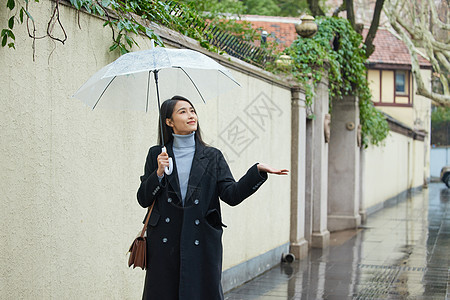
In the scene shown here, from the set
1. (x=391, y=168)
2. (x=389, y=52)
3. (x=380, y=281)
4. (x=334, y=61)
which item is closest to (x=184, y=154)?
(x=380, y=281)

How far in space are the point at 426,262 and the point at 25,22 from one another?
7804mm

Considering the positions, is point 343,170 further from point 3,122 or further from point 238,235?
point 3,122

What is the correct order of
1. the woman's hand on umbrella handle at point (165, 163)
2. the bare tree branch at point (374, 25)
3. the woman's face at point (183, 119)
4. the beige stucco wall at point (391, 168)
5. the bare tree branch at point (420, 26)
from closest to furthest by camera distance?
1. the woman's hand on umbrella handle at point (165, 163)
2. the woman's face at point (183, 119)
3. the bare tree branch at point (374, 25)
4. the beige stucco wall at point (391, 168)
5. the bare tree branch at point (420, 26)

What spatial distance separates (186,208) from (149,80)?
1.28 m

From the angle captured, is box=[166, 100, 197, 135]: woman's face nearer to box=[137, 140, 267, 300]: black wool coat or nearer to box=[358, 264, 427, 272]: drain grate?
box=[137, 140, 267, 300]: black wool coat

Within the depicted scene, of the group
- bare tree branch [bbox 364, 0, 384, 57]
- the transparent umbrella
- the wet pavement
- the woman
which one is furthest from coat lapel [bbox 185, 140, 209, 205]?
bare tree branch [bbox 364, 0, 384, 57]

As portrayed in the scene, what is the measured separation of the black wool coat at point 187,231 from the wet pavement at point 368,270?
11.3 ft

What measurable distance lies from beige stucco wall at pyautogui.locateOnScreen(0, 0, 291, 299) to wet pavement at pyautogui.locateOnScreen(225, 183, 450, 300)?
98.2 inches

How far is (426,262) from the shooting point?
10.4m

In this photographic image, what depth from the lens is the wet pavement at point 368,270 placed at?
7.98 meters

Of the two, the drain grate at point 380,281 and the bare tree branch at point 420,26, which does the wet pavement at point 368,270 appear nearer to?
the drain grate at point 380,281

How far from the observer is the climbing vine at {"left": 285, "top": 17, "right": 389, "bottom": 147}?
11531mm

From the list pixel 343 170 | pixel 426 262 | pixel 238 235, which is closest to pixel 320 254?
pixel 426 262

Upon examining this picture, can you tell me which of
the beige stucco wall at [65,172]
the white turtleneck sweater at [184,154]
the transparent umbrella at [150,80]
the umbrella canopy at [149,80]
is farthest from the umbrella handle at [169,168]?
the beige stucco wall at [65,172]
